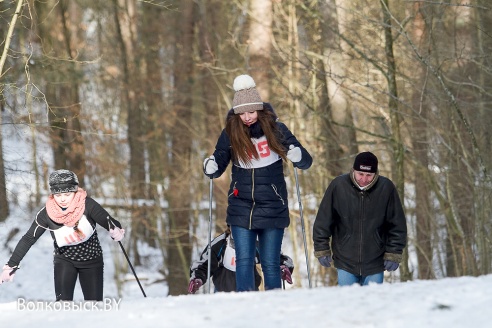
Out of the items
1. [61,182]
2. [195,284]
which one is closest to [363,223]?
[195,284]

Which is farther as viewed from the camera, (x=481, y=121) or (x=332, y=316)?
(x=481, y=121)

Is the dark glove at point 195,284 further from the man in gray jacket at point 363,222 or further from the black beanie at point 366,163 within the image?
the black beanie at point 366,163

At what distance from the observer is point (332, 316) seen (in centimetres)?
526

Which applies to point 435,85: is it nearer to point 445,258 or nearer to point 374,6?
point 374,6

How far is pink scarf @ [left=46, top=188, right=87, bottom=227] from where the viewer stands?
7504 millimetres

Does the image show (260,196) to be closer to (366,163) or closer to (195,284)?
(366,163)

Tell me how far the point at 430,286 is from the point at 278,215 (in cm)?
173

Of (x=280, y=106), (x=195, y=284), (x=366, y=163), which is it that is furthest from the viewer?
(x=280, y=106)

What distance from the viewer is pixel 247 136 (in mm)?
7461

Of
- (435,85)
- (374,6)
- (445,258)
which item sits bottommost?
(445,258)

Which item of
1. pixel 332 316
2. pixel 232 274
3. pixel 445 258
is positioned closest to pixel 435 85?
pixel 445 258

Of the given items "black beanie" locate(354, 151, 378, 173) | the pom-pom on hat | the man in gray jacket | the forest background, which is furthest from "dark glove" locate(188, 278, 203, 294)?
the forest background

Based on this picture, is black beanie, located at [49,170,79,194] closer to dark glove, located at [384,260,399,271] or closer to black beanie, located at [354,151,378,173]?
black beanie, located at [354,151,378,173]

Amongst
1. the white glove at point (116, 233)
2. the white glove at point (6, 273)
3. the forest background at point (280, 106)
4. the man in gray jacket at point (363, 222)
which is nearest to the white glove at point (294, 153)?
the man in gray jacket at point (363, 222)
